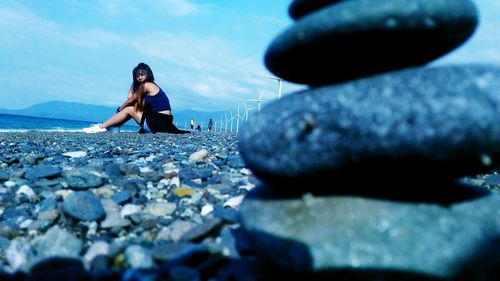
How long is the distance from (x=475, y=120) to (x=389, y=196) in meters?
0.63

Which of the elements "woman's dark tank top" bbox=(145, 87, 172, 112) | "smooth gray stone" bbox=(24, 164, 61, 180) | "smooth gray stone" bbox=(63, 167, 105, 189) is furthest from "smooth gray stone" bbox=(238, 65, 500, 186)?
"woman's dark tank top" bbox=(145, 87, 172, 112)

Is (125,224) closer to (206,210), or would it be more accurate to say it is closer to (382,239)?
(206,210)

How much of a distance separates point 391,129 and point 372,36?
1.99 feet

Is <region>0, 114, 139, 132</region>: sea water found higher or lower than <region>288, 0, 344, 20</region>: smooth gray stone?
lower

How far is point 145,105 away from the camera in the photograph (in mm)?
13656

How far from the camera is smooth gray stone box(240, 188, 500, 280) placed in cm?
193

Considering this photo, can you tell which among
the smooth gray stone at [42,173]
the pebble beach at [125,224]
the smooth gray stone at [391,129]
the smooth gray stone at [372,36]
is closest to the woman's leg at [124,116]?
the pebble beach at [125,224]

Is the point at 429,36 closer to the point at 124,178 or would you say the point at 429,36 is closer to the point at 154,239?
the point at 154,239

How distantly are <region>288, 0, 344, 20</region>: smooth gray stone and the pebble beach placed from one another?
1.64 metres

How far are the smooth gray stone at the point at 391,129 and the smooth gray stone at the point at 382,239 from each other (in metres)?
0.19

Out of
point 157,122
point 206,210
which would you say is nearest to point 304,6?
point 206,210

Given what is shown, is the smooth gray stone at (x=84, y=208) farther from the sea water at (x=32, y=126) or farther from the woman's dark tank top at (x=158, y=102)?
the sea water at (x=32, y=126)

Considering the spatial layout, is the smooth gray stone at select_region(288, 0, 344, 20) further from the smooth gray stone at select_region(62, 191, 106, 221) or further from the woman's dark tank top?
the woman's dark tank top

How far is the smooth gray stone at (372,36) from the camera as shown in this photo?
2170 millimetres
